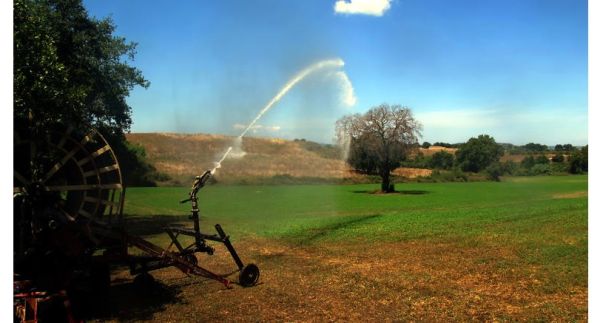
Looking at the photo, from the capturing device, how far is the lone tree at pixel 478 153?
61.9 meters

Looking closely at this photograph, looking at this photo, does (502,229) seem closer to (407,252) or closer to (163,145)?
(407,252)

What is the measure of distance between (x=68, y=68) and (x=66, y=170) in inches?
348

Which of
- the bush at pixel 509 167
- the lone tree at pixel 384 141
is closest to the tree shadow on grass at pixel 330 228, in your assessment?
the lone tree at pixel 384 141

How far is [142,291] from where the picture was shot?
36.5 feet

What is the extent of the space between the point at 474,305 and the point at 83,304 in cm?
816

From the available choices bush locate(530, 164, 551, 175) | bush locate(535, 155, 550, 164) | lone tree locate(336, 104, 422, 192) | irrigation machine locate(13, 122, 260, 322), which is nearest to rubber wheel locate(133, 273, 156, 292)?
irrigation machine locate(13, 122, 260, 322)

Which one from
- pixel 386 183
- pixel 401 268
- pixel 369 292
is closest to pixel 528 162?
pixel 386 183

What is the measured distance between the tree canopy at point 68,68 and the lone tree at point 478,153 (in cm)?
5148

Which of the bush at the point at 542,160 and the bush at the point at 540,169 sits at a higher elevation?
the bush at the point at 542,160

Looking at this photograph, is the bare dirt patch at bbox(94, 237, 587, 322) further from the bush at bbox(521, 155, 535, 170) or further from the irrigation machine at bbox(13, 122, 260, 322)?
the bush at bbox(521, 155, 535, 170)

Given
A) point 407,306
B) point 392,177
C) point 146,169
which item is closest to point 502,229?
point 407,306

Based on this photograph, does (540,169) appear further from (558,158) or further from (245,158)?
(245,158)

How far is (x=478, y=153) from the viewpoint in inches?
2581

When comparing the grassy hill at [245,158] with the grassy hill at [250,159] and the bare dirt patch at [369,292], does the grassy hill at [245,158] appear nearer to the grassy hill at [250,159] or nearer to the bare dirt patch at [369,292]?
the grassy hill at [250,159]
